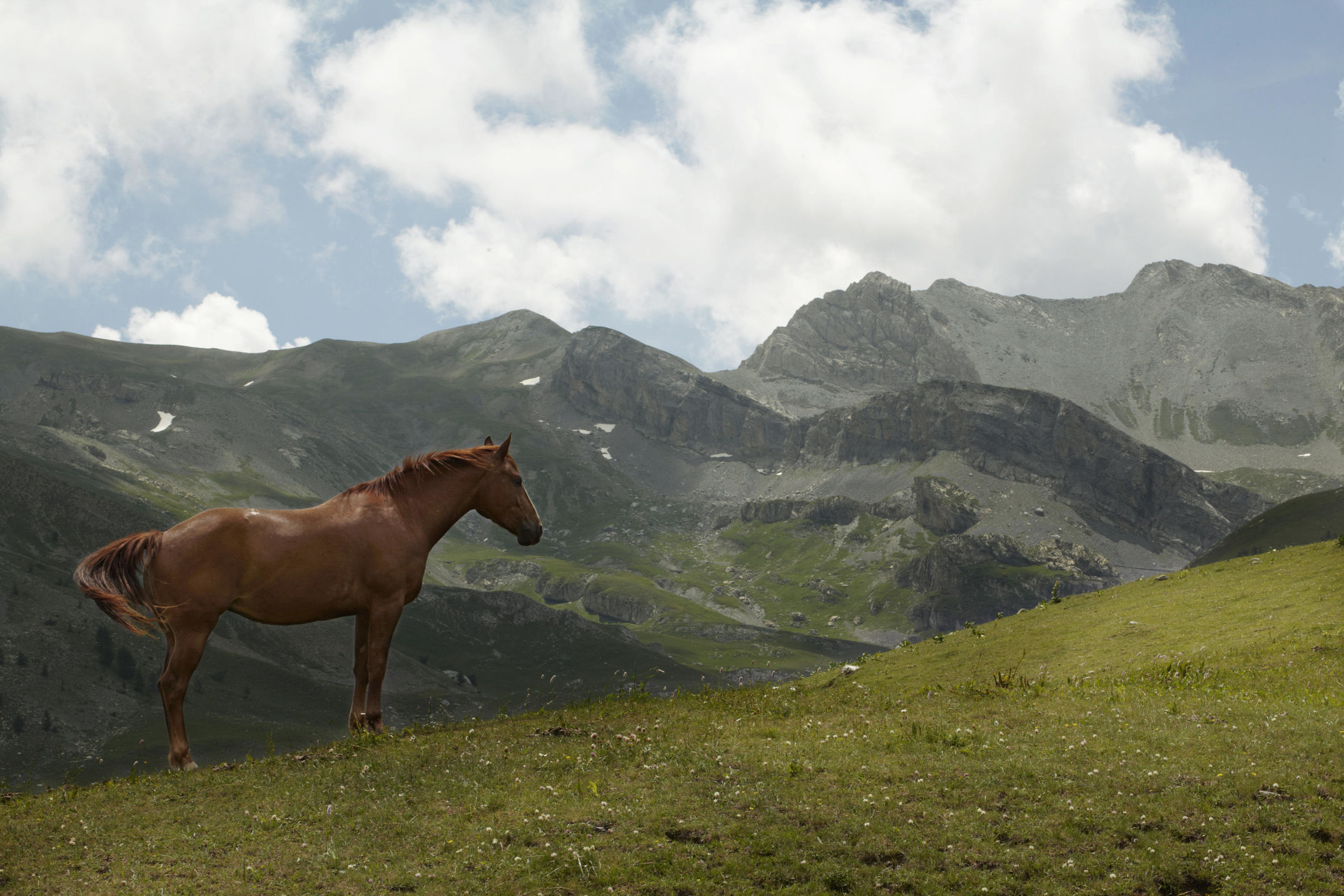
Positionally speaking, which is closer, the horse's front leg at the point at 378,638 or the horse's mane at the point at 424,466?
the horse's front leg at the point at 378,638

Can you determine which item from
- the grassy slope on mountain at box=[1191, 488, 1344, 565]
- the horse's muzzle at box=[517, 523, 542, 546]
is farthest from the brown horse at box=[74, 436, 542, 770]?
the grassy slope on mountain at box=[1191, 488, 1344, 565]

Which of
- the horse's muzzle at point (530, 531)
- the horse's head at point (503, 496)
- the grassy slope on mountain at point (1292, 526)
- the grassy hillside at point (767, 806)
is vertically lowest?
the grassy hillside at point (767, 806)

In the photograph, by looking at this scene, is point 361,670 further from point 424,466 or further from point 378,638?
point 424,466

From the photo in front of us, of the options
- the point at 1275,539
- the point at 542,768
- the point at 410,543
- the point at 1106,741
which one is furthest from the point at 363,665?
the point at 1275,539

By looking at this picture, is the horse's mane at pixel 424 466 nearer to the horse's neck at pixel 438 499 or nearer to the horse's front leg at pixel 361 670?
the horse's neck at pixel 438 499

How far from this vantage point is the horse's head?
18.6 meters

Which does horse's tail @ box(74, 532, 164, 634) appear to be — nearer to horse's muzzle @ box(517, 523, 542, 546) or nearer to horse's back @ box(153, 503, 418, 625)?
horse's back @ box(153, 503, 418, 625)

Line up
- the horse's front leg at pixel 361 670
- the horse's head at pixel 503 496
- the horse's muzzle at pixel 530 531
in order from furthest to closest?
the horse's muzzle at pixel 530 531
the horse's head at pixel 503 496
the horse's front leg at pixel 361 670

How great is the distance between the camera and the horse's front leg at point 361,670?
17.0 metres

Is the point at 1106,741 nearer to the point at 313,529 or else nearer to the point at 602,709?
the point at 602,709

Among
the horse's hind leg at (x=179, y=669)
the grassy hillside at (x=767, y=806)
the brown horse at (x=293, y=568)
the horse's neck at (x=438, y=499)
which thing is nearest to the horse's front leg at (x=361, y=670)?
the brown horse at (x=293, y=568)

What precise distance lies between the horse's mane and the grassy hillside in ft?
15.1

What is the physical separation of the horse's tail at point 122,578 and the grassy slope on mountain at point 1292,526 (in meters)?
121

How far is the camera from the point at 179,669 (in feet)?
52.0
